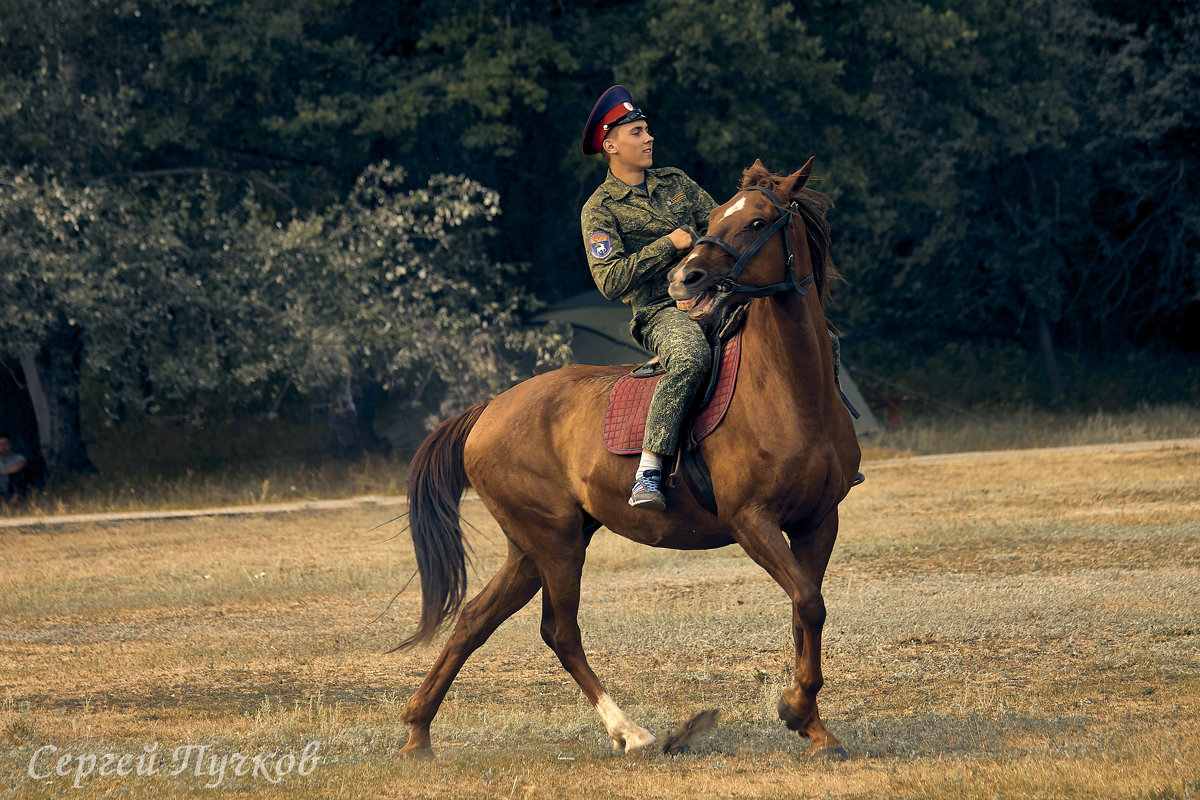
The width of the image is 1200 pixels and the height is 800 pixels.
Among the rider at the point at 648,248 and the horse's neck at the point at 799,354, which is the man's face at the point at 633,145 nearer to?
the rider at the point at 648,248

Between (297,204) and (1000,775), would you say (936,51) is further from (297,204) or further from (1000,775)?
(1000,775)

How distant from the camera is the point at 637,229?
6641mm

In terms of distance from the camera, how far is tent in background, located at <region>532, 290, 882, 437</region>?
21.5 meters

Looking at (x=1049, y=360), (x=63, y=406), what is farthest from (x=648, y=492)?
(x=1049, y=360)

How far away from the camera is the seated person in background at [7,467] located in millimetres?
18391

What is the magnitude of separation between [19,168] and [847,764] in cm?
1585

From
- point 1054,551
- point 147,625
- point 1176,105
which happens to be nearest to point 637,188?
point 147,625

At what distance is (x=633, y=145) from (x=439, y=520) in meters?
2.40

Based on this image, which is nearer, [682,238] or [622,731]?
[682,238]

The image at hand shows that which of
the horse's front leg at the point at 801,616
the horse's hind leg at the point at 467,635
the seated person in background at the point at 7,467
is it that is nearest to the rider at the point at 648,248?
the horse's front leg at the point at 801,616

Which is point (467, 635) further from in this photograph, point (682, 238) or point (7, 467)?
point (7, 467)

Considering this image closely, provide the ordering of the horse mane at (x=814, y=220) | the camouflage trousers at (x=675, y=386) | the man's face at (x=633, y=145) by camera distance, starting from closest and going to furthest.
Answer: the horse mane at (x=814, y=220)
the camouflage trousers at (x=675, y=386)
the man's face at (x=633, y=145)

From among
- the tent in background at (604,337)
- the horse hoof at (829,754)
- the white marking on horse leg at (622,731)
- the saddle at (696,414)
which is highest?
the saddle at (696,414)

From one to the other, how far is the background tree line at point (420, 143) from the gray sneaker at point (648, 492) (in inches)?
480
